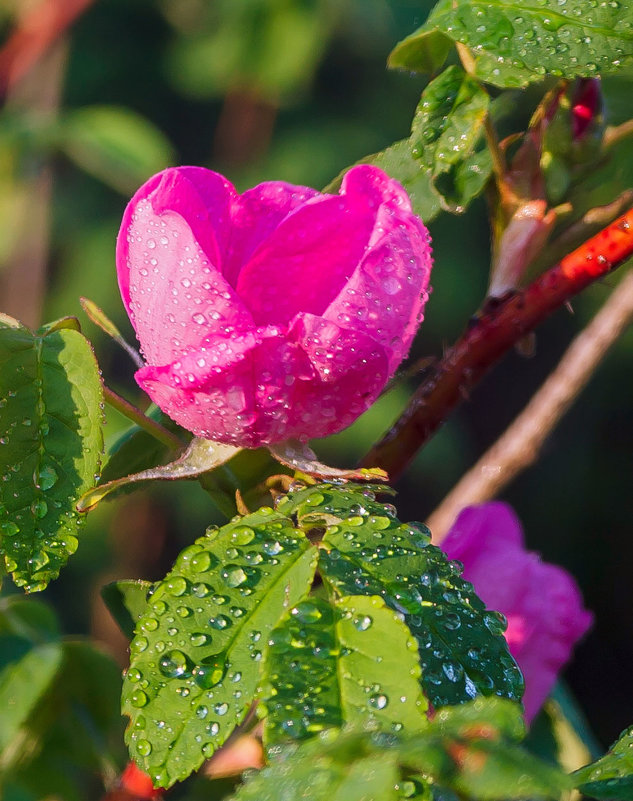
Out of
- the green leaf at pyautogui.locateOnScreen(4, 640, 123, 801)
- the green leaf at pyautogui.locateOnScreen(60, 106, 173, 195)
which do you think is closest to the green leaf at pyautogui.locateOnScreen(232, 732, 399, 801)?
the green leaf at pyautogui.locateOnScreen(4, 640, 123, 801)

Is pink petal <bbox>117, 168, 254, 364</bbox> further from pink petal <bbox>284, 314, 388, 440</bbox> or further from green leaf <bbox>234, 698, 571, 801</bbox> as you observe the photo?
green leaf <bbox>234, 698, 571, 801</bbox>

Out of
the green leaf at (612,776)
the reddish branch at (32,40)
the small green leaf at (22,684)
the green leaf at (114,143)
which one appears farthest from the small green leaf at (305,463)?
the reddish branch at (32,40)

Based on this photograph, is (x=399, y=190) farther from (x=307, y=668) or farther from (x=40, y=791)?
(x=40, y=791)

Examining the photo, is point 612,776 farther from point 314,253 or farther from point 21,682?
point 21,682

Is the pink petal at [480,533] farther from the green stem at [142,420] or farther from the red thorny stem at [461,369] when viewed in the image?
the green stem at [142,420]

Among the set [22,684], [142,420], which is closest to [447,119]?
[142,420]

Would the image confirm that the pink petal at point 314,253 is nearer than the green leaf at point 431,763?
No
